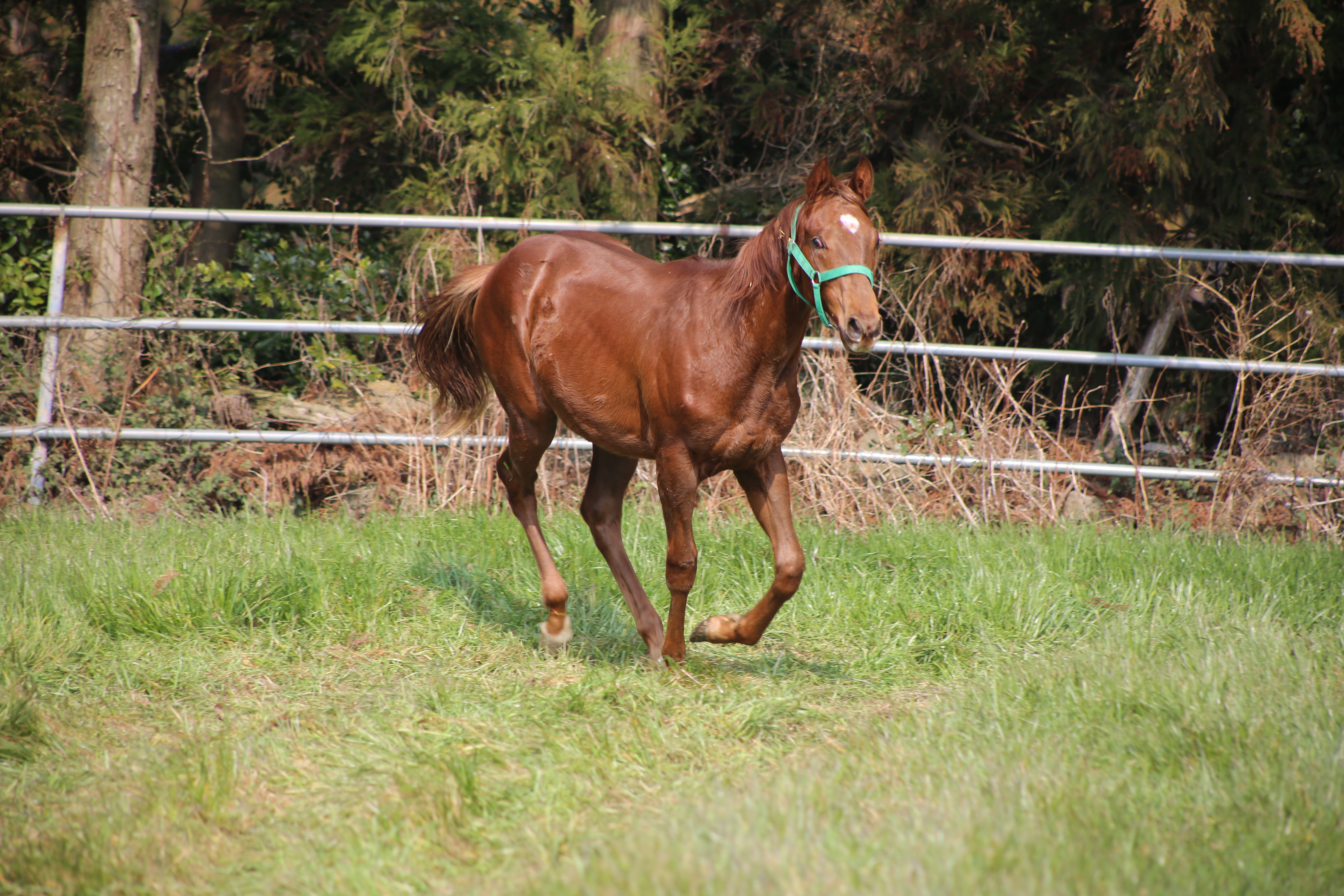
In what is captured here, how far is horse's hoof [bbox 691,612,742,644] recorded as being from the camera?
3.83m

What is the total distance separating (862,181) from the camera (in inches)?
140

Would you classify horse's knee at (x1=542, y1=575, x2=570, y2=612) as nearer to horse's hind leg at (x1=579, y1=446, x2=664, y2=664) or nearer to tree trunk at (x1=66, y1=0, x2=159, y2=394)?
horse's hind leg at (x1=579, y1=446, x2=664, y2=664)

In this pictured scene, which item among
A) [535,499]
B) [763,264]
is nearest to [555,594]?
[535,499]

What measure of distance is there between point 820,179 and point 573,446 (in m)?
3.15

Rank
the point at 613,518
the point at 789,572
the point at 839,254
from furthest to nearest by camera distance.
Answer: the point at 613,518, the point at 789,572, the point at 839,254

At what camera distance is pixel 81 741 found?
11.2 ft

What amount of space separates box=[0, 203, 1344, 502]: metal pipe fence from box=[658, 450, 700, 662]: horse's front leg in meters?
2.24

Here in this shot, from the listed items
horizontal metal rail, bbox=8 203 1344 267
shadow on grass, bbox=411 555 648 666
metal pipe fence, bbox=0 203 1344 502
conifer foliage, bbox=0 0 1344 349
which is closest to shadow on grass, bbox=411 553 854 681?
shadow on grass, bbox=411 555 648 666

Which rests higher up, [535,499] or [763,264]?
[763,264]

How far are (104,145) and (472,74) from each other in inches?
103

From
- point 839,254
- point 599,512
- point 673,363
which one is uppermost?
point 839,254

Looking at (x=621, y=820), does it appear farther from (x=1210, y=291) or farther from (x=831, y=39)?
(x=831, y=39)

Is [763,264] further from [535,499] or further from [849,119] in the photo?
[849,119]

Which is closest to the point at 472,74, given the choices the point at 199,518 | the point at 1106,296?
the point at 199,518
